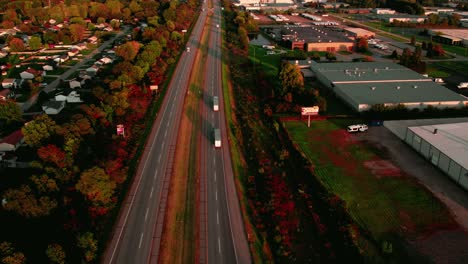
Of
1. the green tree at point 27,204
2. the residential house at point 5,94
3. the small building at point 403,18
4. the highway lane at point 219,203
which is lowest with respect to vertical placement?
the highway lane at point 219,203

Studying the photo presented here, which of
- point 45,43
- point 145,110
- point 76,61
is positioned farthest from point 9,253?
point 45,43

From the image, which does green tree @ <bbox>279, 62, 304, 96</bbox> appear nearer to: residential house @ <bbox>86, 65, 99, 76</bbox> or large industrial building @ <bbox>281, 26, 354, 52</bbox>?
residential house @ <bbox>86, 65, 99, 76</bbox>

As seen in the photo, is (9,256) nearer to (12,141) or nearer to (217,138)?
(12,141)

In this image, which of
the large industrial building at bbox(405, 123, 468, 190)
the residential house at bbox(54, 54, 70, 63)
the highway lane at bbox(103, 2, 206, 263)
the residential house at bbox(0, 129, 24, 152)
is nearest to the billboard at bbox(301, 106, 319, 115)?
the large industrial building at bbox(405, 123, 468, 190)

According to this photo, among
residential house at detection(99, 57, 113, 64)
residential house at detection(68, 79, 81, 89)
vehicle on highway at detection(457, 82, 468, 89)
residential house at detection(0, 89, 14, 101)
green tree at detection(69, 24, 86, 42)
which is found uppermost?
green tree at detection(69, 24, 86, 42)

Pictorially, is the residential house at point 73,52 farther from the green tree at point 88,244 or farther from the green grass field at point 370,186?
the green tree at point 88,244

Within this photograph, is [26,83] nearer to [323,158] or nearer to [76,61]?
[76,61]

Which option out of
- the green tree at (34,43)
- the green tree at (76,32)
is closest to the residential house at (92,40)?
the green tree at (76,32)
